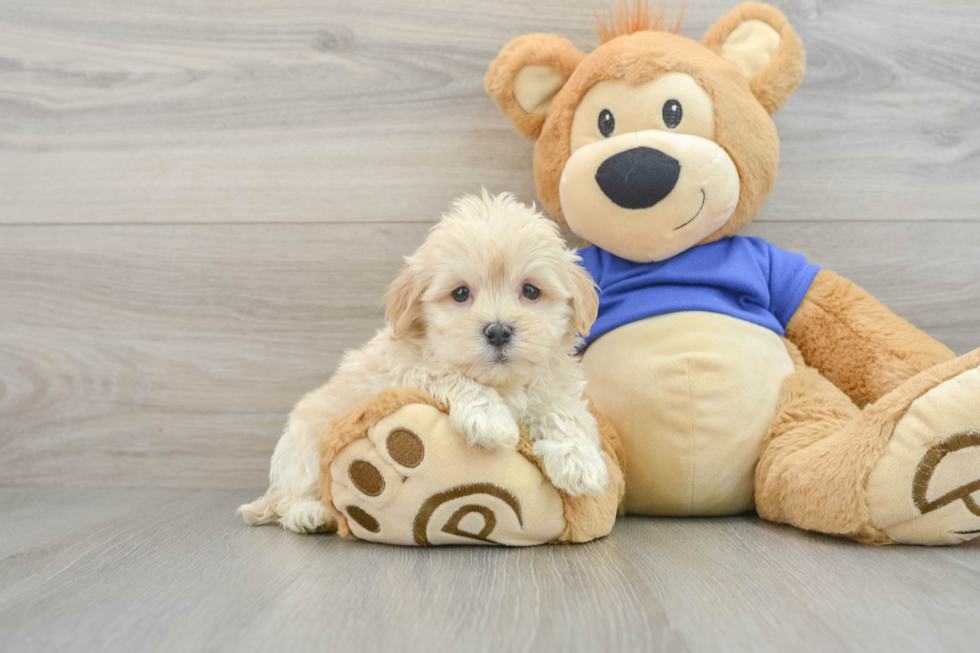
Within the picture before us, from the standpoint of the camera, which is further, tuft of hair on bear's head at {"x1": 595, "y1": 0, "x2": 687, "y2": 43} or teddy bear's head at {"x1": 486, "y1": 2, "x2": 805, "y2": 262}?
tuft of hair on bear's head at {"x1": 595, "y1": 0, "x2": 687, "y2": 43}

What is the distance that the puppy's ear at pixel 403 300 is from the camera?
3.56 ft

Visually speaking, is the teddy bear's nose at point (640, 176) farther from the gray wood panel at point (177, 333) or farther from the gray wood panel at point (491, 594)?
the gray wood panel at point (491, 594)

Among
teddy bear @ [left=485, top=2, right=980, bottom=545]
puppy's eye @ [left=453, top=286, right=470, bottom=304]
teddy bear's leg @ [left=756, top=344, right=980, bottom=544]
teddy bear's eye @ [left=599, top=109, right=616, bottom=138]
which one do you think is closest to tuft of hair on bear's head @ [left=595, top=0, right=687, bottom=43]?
teddy bear @ [left=485, top=2, right=980, bottom=545]

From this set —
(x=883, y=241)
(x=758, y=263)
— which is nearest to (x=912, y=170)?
(x=883, y=241)

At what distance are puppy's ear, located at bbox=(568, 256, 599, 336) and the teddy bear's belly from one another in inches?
7.3

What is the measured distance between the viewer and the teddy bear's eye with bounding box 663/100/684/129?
4.11 feet

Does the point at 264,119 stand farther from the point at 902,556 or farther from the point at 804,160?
the point at 902,556

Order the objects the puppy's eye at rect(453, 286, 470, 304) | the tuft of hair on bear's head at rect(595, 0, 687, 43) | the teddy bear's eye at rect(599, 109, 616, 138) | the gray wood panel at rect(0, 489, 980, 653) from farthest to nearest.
→ the tuft of hair on bear's head at rect(595, 0, 687, 43) < the teddy bear's eye at rect(599, 109, 616, 138) < the puppy's eye at rect(453, 286, 470, 304) < the gray wood panel at rect(0, 489, 980, 653)

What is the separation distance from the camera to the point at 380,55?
157 centimetres

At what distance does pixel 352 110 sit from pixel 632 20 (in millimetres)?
642

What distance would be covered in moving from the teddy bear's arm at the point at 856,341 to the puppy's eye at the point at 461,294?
2.31 feet

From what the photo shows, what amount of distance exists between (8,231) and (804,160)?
1843mm

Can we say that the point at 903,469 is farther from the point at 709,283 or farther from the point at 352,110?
the point at 352,110

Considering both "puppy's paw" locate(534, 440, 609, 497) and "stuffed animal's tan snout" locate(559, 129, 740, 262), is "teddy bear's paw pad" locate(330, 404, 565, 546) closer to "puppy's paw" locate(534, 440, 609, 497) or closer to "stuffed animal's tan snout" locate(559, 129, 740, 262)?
"puppy's paw" locate(534, 440, 609, 497)
